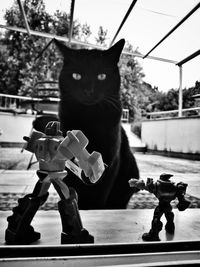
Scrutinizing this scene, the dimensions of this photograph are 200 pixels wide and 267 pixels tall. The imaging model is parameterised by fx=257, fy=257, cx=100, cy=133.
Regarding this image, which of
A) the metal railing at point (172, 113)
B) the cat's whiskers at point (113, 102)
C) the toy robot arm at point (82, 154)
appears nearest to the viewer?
the toy robot arm at point (82, 154)

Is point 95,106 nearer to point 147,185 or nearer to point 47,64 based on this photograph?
point 47,64

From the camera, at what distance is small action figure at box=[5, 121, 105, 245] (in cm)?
30

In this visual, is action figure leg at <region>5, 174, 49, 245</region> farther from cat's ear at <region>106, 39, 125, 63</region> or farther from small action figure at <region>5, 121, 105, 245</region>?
cat's ear at <region>106, 39, 125, 63</region>

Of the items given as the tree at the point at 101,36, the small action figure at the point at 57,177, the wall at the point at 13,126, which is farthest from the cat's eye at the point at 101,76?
the small action figure at the point at 57,177

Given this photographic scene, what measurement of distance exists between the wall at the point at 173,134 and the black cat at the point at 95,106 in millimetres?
107

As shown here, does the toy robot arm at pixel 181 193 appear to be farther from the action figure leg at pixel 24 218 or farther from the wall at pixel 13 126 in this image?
the wall at pixel 13 126

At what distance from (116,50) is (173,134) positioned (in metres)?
0.32

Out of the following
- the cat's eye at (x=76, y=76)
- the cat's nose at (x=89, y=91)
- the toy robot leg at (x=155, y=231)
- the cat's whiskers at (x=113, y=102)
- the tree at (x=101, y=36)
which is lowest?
the toy robot leg at (x=155, y=231)

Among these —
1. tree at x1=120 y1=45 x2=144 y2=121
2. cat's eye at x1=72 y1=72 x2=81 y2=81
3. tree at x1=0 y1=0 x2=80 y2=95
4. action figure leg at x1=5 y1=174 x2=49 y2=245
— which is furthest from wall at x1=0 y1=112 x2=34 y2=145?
action figure leg at x1=5 y1=174 x2=49 y2=245

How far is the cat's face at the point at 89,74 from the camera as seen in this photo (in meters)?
0.70

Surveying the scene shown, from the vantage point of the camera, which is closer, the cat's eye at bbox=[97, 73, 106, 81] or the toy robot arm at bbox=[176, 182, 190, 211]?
the toy robot arm at bbox=[176, 182, 190, 211]

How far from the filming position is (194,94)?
616mm

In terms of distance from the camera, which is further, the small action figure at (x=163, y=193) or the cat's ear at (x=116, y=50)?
the cat's ear at (x=116, y=50)

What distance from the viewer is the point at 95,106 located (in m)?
0.75
